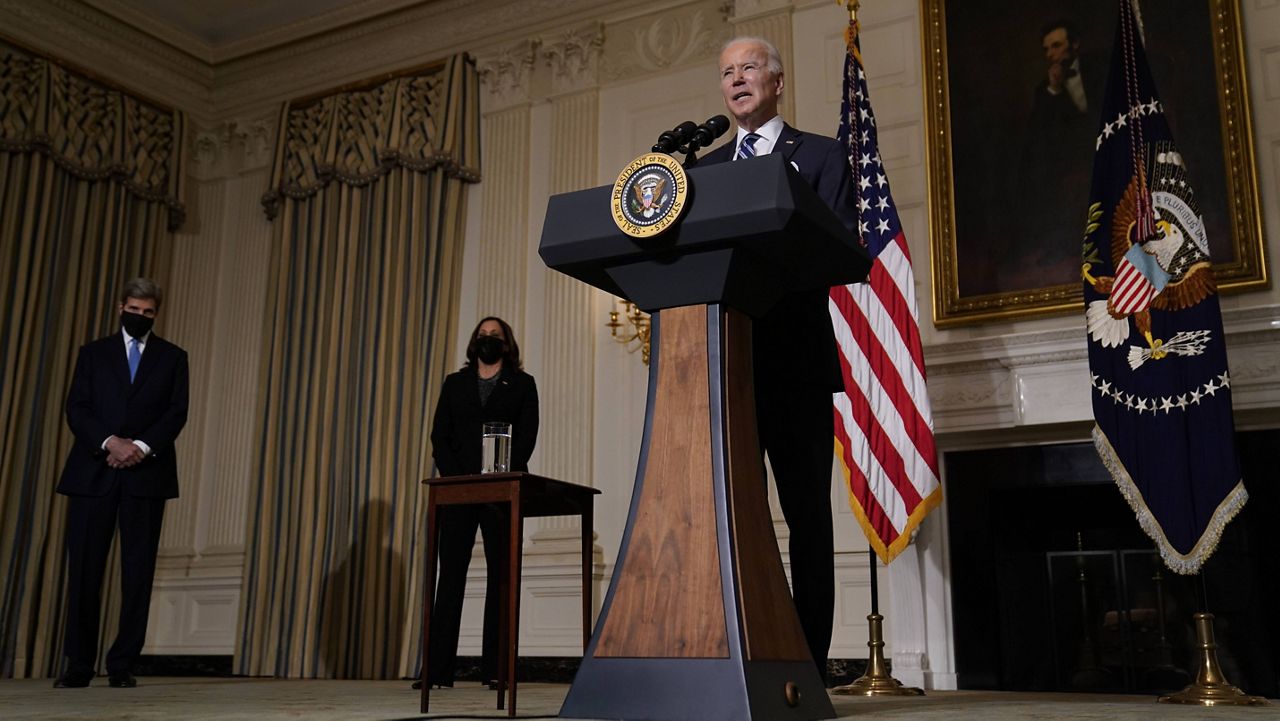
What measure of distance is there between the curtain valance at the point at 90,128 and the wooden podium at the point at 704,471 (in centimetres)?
569

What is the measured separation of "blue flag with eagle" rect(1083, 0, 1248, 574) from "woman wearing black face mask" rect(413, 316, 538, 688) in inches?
82.8

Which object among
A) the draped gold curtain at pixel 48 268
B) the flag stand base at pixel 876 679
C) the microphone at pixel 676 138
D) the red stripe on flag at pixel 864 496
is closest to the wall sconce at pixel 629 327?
the red stripe on flag at pixel 864 496

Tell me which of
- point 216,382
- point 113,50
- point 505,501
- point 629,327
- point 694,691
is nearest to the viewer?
point 694,691

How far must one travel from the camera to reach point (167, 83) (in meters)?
7.40

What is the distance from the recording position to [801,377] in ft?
7.18

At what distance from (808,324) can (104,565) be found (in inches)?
125

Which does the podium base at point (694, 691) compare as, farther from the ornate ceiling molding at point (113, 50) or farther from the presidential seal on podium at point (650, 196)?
the ornate ceiling molding at point (113, 50)

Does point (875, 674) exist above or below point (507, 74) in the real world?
below

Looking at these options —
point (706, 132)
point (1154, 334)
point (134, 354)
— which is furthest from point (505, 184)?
point (706, 132)

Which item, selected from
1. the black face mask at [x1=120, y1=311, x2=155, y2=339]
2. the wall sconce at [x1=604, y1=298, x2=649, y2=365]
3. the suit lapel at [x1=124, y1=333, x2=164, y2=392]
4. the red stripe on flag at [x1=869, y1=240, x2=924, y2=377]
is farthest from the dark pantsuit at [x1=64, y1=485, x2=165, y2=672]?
the red stripe on flag at [x1=869, y1=240, x2=924, y2=377]

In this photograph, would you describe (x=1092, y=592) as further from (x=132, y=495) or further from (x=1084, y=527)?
(x=132, y=495)

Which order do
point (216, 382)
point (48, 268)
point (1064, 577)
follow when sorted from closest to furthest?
point (1064, 577) → point (48, 268) → point (216, 382)

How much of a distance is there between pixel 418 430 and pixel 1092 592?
349cm

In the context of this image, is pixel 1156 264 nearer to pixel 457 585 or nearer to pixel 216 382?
Answer: pixel 457 585
